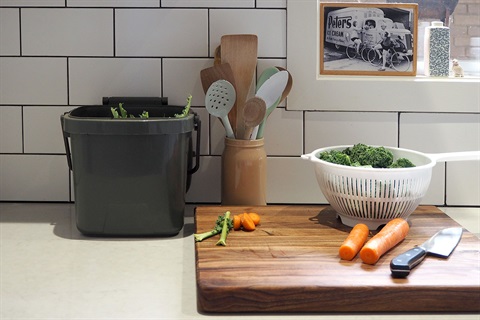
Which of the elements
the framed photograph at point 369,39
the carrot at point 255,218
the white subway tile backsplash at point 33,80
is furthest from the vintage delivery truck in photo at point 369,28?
the white subway tile backsplash at point 33,80

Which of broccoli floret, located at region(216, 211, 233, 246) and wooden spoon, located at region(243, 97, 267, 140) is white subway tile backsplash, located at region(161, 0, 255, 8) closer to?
wooden spoon, located at region(243, 97, 267, 140)

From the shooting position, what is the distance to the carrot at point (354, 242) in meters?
1.12

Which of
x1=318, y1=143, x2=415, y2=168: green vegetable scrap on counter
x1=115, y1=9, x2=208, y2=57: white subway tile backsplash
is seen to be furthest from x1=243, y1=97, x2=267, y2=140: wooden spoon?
x1=115, y1=9, x2=208, y2=57: white subway tile backsplash

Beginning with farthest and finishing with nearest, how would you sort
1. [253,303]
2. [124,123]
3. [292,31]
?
[292,31]
[124,123]
[253,303]

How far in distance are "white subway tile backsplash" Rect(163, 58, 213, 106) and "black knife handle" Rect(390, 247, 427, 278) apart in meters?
0.63

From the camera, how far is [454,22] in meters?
1.64

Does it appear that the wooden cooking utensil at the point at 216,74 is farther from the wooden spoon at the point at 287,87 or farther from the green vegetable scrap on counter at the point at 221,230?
the green vegetable scrap on counter at the point at 221,230

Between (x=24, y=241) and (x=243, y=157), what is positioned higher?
(x=243, y=157)

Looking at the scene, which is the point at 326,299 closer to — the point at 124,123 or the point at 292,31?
the point at 124,123

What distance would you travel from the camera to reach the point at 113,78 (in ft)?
5.14

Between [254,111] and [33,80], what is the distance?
Answer: 519 mm

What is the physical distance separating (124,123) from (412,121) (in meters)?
0.64

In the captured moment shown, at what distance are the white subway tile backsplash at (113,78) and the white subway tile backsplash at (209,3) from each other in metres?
0.12

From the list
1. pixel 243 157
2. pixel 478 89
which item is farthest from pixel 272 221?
pixel 478 89
